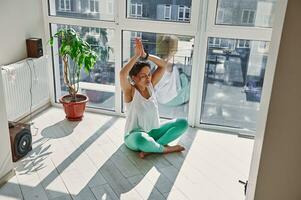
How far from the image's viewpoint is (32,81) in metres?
3.59

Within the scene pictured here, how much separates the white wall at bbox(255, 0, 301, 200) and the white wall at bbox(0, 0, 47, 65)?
2.79 m

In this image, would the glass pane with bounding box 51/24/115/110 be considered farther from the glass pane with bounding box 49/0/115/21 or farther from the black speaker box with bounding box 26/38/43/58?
the black speaker box with bounding box 26/38/43/58

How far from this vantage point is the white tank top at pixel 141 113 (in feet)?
Result: 10.00

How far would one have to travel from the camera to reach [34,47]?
139 inches

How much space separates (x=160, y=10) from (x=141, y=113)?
1.12 m

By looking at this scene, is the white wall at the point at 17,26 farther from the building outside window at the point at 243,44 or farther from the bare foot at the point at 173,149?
the building outside window at the point at 243,44

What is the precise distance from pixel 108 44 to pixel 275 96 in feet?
8.91

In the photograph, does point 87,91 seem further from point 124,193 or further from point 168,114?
point 124,193

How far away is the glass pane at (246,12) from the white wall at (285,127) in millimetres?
2126

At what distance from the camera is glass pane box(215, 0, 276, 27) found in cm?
310

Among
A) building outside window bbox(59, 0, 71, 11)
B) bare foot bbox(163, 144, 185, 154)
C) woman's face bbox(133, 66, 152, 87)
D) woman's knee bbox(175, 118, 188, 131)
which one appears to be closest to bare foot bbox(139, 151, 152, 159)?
bare foot bbox(163, 144, 185, 154)

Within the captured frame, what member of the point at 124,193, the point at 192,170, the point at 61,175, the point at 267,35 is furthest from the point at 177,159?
the point at 267,35

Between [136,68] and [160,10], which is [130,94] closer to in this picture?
[136,68]

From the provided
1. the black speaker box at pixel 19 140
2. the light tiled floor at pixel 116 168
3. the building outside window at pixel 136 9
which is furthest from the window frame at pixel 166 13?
the black speaker box at pixel 19 140
